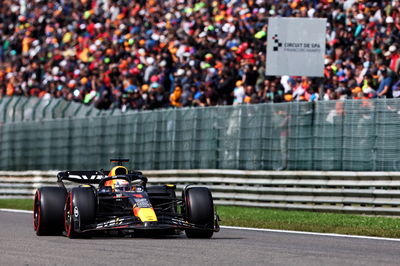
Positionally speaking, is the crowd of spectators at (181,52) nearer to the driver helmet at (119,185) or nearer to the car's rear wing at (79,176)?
the car's rear wing at (79,176)

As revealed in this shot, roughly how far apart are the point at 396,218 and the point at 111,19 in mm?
17447

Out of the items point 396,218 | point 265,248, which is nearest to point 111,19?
point 396,218

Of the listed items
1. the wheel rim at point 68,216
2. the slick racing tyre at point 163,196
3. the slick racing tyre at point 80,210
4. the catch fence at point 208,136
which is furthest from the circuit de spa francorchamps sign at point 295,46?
the slick racing tyre at point 80,210

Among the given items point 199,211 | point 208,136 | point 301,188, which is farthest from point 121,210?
point 208,136

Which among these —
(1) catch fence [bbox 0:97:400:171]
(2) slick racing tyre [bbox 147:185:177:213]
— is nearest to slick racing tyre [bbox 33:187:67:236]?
(2) slick racing tyre [bbox 147:185:177:213]

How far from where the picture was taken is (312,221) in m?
16.6

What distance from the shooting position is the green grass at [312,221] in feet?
47.8

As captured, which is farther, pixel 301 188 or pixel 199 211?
pixel 301 188

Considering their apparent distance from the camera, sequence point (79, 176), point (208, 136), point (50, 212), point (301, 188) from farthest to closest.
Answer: point (208, 136), point (301, 188), point (79, 176), point (50, 212)

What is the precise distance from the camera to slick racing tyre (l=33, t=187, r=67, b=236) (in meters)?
13.1

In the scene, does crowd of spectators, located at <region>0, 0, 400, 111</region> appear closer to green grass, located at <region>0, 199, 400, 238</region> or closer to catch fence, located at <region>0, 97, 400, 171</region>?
catch fence, located at <region>0, 97, 400, 171</region>

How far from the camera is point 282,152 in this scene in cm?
1994

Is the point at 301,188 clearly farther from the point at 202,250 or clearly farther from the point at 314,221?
the point at 202,250

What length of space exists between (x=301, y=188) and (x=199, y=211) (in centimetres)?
683
